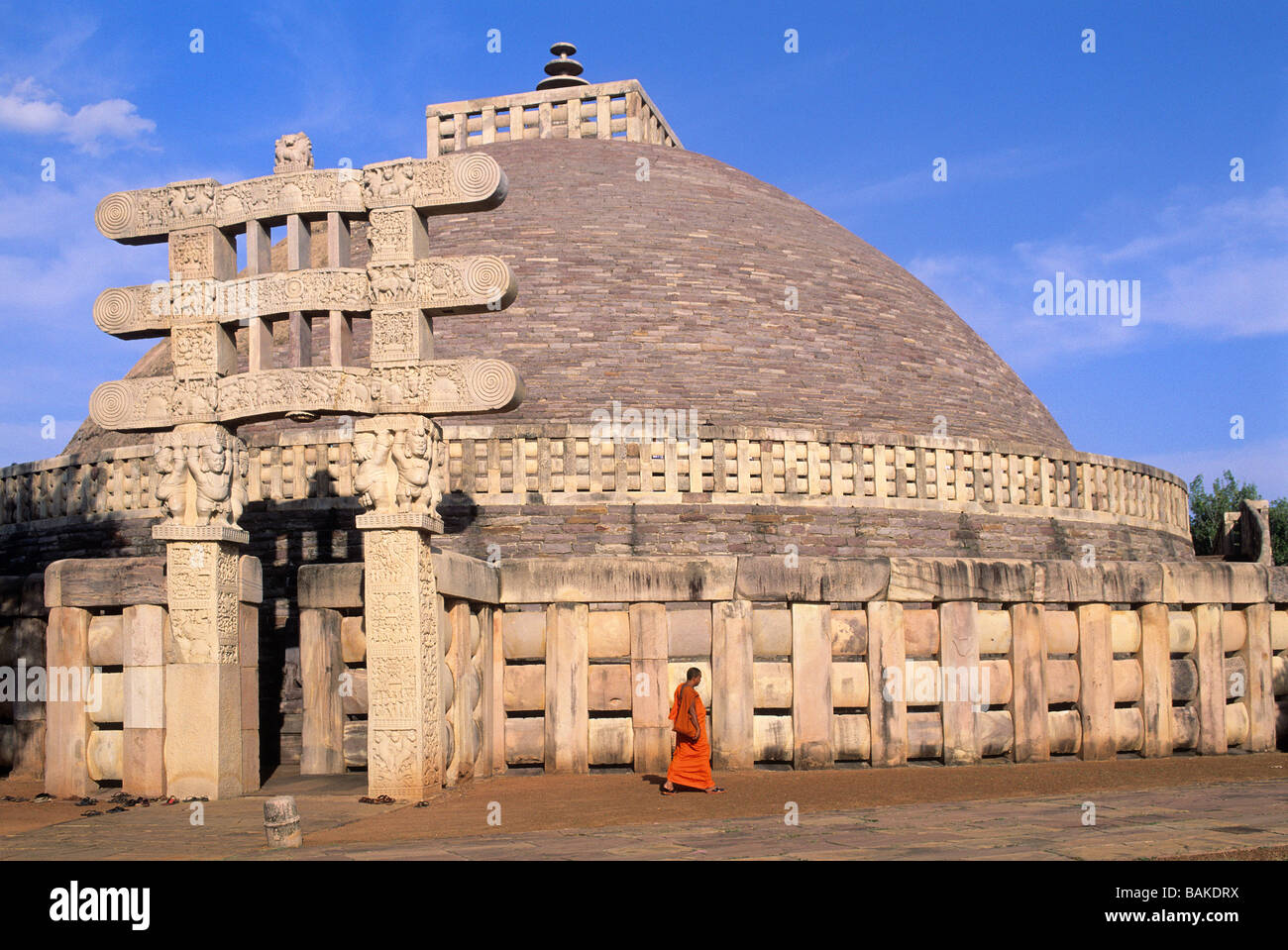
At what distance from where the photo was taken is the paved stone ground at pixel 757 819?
20.1 feet

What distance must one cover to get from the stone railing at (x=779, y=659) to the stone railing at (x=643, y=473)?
4771 mm

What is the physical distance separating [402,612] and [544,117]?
20.0 m

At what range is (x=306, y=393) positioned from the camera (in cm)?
966

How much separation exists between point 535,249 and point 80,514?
821cm

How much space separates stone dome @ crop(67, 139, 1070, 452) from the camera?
1873 centimetres

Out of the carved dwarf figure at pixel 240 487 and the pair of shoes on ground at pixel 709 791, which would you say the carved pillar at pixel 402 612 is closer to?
the carved dwarf figure at pixel 240 487

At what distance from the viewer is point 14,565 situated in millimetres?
17234

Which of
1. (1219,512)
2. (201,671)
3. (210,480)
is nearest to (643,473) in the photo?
(210,480)

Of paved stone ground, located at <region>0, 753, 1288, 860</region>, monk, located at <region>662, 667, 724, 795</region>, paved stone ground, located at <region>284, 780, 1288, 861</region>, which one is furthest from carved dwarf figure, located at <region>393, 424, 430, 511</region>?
paved stone ground, located at <region>284, 780, 1288, 861</region>

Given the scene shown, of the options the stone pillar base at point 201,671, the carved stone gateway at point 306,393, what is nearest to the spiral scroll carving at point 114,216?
the carved stone gateway at point 306,393

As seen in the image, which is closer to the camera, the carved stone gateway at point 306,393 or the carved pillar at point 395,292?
the carved stone gateway at point 306,393

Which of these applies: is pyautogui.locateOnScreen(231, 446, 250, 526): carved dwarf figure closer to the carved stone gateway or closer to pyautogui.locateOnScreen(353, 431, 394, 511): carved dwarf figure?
the carved stone gateway

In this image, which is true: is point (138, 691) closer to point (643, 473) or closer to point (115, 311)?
point (115, 311)
